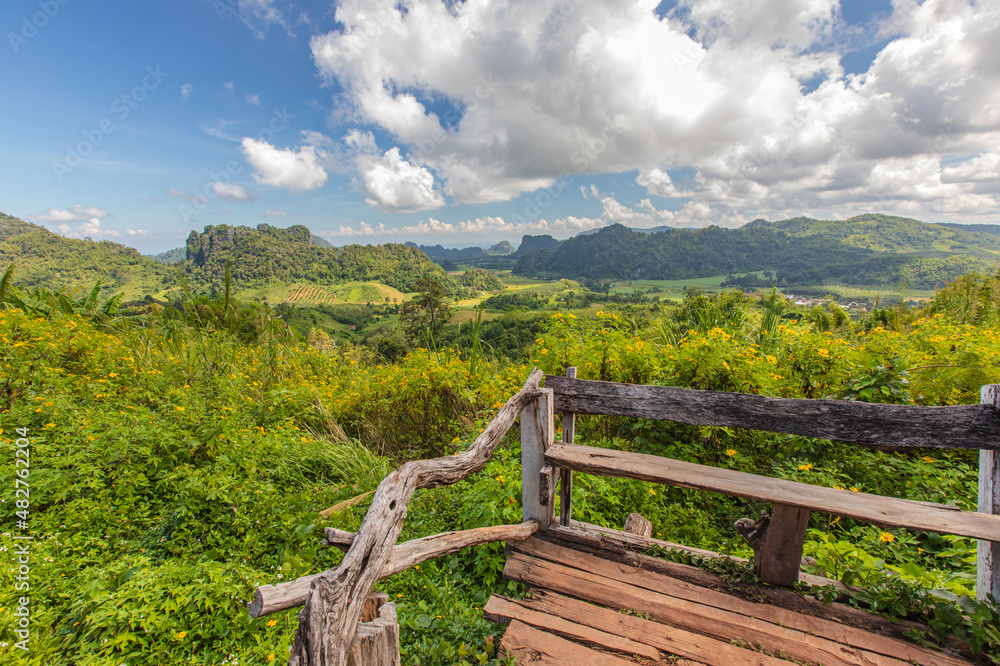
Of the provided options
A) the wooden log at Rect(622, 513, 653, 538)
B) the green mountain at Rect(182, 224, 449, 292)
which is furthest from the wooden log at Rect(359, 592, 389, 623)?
the green mountain at Rect(182, 224, 449, 292)

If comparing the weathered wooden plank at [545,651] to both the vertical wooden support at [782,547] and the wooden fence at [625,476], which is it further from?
the vertical wooden support at [782,547]

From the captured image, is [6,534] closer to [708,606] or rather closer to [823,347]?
[708,606]

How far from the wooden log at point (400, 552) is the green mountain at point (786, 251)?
131383 millimetres

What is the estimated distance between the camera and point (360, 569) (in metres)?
1.44

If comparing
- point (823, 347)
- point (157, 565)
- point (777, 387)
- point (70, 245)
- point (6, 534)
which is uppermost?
point (70, 245)

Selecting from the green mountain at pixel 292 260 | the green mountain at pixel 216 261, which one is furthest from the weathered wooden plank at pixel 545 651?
the green mountain at pixel 292 260

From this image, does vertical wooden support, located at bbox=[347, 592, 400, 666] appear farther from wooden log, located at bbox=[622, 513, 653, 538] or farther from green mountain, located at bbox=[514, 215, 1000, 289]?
green mountain, located at bbox=[514, 215, 1000, 289]

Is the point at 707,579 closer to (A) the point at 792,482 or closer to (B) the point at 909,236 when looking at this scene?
(A) the point at 792,482

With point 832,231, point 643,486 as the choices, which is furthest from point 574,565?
point 832,231

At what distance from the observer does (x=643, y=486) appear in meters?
3.72

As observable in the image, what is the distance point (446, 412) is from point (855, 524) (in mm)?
4361

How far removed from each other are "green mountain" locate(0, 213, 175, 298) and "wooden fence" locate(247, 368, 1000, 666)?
10698 cm

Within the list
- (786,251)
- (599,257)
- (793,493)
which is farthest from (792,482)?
(786,251)

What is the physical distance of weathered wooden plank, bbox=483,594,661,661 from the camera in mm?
1977
